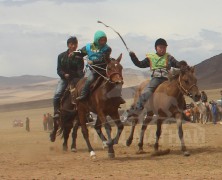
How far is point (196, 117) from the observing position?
2947cm

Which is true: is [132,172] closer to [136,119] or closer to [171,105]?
[171,105]

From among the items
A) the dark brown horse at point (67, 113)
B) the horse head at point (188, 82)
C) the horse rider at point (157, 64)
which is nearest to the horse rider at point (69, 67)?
the dark brown horse at point (67, 113)

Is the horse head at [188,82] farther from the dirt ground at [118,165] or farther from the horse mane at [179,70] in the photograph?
the dirt ground at [118,165]

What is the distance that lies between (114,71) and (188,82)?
5.99ft

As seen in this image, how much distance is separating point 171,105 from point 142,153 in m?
1.55

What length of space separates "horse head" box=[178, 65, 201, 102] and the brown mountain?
71695 millimetres

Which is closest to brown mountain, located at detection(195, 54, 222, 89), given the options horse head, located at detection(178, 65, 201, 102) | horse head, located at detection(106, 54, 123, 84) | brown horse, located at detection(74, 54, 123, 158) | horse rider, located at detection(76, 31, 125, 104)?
horse head, located at detection(178, 65, 201, 102)

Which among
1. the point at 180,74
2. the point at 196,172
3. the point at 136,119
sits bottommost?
the point at 196,172

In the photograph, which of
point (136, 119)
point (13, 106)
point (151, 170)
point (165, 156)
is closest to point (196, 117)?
point (136, 119)

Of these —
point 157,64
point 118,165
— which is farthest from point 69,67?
point 118,165

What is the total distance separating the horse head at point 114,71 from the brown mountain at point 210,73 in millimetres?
72564

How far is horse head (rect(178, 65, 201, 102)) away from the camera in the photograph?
12258 mm

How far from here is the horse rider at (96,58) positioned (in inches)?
493

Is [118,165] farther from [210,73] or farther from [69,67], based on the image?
[210,73]
